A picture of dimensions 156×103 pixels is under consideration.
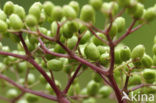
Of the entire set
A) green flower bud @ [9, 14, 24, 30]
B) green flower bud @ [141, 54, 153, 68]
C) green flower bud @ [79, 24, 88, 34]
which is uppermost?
green flower bud @ [9, 14, 24, 30]

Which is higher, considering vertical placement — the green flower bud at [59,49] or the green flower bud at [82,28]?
the green flower bud at [82,28]

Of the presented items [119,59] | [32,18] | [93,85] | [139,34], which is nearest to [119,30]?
[119,59]

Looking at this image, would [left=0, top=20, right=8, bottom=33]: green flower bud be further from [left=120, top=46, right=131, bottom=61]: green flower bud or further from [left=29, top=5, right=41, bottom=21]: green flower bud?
[left=120, top=46, right=131, bottom=61]: green flower bud

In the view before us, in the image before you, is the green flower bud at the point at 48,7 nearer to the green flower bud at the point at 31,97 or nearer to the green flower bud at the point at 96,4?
the green flower bud at the point at 96,4

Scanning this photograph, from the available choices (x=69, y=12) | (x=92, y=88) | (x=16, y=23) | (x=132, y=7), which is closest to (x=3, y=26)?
(x=16, y=23)

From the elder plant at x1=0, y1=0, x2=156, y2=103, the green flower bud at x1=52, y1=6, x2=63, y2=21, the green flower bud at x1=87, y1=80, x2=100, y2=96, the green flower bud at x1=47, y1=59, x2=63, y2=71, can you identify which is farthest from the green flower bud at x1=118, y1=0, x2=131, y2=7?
the green flower bud at x1=87, y1=80, x2=100, y2=96

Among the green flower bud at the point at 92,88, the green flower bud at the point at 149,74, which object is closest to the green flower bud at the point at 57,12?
the green flower bud at the point at 149,74

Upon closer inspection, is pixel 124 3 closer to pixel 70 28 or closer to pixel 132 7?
pixel 132 7

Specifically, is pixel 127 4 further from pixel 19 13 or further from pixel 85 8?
pixel 19 13

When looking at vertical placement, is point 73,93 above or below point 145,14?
below

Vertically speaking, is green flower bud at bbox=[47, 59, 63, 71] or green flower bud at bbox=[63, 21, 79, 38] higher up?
green flower bud at bbox=[63, 21, 79, 38]

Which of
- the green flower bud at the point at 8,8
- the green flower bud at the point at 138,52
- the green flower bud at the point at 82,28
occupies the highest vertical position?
the green flower bud at the point at 8,8
